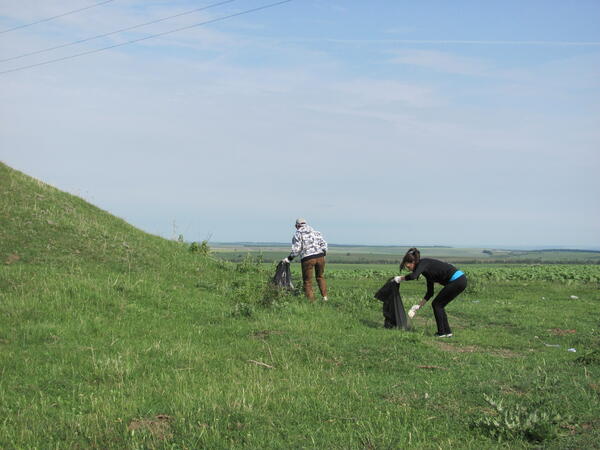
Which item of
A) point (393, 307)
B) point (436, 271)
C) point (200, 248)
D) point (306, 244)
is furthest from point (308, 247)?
point (200, 248)

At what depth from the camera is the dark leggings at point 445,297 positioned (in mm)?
12164

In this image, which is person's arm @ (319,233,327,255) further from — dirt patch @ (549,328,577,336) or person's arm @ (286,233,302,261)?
dirt patch @ (549,328,577,336)

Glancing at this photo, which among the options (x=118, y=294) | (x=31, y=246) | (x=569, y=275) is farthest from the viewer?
(x=569, y=275)

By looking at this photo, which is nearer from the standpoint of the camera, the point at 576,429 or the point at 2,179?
the point at 576,429

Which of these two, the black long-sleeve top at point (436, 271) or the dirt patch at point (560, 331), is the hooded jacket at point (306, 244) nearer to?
the black long-sleeve top at point (436, 271)

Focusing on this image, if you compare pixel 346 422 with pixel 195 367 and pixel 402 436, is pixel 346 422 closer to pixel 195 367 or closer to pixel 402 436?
pixel 402 436

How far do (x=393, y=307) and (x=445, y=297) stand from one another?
126 centimetres

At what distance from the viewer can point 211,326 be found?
492 inches

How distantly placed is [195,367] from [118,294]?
5550 millimetres

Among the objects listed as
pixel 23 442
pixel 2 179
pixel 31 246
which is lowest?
pixel 23 442

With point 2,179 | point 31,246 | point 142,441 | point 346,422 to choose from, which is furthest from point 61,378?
point 2,179

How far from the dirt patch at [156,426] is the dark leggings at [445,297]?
6.91 metres

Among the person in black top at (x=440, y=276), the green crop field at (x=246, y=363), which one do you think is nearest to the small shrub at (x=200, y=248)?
the green crop field at (x=246, y=363)

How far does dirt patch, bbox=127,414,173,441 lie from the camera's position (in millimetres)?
6332
